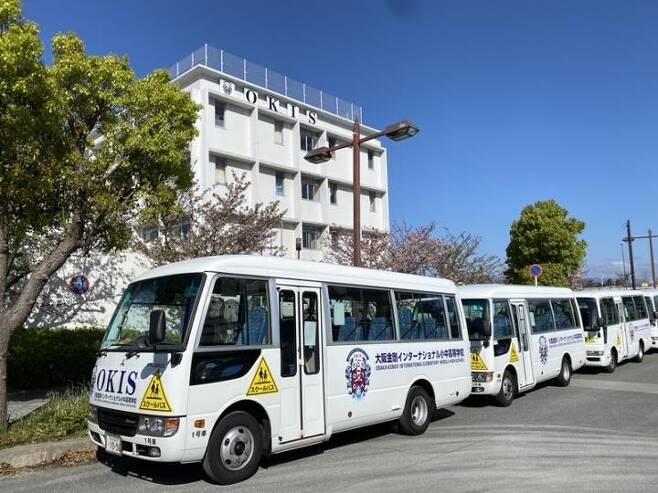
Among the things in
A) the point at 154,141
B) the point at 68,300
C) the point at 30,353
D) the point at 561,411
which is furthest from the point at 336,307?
the point at 68,300

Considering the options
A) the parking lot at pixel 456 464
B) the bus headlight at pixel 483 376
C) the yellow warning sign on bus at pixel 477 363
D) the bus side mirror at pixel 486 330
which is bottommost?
the parking lot at pixel 456 464

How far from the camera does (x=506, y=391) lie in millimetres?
11109

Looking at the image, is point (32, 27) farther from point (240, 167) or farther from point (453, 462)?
point (240, 167)

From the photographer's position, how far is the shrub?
771 cm

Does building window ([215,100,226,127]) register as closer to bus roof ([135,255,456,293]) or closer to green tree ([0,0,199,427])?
green tree ([0,0,199,427])

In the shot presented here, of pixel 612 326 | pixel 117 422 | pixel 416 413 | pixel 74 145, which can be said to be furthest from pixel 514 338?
pixel 74 145

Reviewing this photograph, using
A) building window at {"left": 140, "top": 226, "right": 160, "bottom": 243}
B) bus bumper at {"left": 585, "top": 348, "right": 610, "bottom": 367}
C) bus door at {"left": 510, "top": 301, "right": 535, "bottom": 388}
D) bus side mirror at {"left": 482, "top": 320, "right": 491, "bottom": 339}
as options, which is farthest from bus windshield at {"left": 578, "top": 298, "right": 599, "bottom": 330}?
building window at {"left": 140, "top": 226, "right": 160, "bottom": 243}

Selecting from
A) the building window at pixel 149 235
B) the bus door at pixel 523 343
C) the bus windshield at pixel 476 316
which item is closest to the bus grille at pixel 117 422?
the bus windshield at pixel 476 316

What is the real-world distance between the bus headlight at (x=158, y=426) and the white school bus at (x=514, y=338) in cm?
676

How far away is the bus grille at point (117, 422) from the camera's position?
5.96m

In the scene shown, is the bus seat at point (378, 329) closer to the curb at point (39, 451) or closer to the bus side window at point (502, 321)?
the bus side window at point (502, 321)

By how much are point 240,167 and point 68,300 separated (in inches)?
598

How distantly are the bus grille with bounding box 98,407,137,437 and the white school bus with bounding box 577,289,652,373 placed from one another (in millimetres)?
13541

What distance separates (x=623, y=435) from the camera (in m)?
8.31
